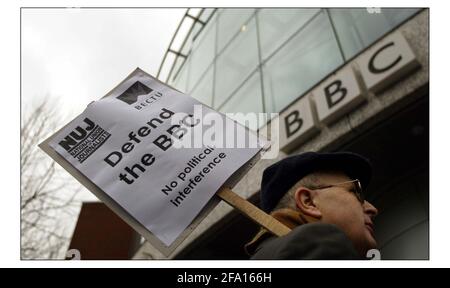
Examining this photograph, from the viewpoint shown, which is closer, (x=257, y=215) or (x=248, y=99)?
(x=257, y=215)

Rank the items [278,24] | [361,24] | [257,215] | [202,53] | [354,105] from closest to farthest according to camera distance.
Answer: [257,215] → [354,105] → [361,24] → [278,24] → [202,53]

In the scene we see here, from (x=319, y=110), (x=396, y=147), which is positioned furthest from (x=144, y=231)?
(x=396, y=147)

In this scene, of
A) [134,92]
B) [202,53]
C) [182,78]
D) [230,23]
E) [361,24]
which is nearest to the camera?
[134,92]

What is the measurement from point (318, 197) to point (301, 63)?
202 inches

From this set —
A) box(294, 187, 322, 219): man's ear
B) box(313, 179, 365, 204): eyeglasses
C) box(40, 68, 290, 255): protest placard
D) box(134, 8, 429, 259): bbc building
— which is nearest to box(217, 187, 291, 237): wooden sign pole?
box(40, 68, 290, 255): protest placard

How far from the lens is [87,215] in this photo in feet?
33.5

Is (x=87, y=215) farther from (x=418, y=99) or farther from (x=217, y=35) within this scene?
(x=418, y=99)

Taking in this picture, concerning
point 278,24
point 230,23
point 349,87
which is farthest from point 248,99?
point 230,23

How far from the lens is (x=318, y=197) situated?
1.81 meters

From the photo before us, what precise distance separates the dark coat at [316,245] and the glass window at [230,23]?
26.3ft

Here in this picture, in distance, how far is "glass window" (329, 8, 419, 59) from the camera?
549 centimetres

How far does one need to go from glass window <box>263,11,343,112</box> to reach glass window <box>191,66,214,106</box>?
1883 mm

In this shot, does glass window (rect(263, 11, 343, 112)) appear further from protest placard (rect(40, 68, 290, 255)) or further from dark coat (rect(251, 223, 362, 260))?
dark coat (rect(251, 223, 362, 260))

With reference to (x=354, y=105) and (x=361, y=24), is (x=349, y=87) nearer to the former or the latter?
(x=354, y=105)
